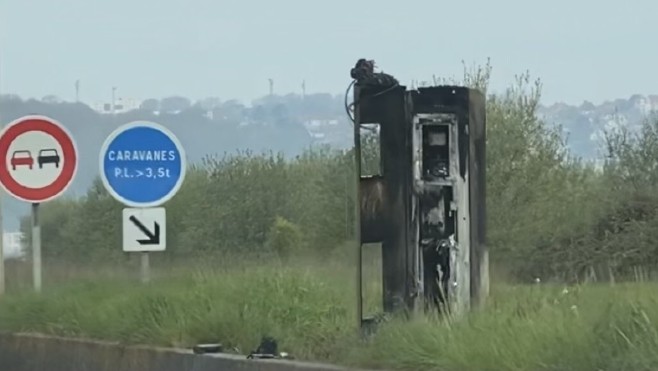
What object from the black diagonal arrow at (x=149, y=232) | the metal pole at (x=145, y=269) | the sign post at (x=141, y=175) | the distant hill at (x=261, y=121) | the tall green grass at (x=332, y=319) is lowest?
the tall green grass at (x=332, y=319)

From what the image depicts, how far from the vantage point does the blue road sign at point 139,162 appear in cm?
1485

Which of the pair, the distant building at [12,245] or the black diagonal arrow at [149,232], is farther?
the distant building at [12,245]

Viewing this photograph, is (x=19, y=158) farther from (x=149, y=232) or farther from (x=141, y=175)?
(x=149, y=232)

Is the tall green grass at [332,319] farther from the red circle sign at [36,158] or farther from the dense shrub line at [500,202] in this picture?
the dense shrub line at [500,202]

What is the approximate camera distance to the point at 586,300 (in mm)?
10430

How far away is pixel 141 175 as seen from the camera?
14953mm

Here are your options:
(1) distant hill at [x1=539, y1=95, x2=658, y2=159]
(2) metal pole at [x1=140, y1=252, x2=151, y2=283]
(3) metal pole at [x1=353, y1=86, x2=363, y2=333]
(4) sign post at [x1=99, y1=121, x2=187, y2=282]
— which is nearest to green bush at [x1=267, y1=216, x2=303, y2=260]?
(1) distant hill at [x1=539, y1=95, x2=658, y2=159]

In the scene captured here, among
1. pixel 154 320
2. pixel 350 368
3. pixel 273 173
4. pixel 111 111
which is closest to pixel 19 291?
pixel 154 320

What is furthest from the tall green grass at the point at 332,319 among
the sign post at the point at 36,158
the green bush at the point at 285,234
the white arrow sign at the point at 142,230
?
the green bush at the point at 285,234

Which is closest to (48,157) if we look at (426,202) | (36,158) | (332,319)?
(36,158)

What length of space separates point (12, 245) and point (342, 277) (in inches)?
413

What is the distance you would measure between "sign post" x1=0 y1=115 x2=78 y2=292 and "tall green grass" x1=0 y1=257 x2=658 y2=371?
1128mm

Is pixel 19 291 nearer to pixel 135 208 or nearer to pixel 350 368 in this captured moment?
pixel 135 208

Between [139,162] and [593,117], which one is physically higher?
[593,117]
